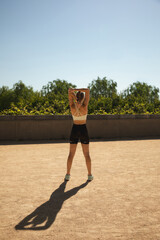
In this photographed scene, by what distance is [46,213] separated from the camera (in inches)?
129

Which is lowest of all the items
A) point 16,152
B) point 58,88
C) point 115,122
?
point 16,152

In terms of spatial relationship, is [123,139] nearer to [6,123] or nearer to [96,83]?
[6,123]

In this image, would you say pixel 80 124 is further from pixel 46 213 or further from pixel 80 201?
pixel 46 213

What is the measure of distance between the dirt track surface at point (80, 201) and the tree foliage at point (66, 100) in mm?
6779

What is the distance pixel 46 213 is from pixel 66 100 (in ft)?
Result: 43.8

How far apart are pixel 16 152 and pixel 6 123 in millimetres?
3086

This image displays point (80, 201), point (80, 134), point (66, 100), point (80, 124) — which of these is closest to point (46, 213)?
point (80, 201)


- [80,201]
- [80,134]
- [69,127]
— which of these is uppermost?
[80,134]

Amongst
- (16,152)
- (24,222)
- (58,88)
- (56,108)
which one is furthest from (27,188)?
(58,88)

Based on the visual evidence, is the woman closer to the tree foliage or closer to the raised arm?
the raised arm

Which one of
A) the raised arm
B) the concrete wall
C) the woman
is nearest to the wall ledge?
the concrete wall

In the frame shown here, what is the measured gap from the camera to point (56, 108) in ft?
44.9

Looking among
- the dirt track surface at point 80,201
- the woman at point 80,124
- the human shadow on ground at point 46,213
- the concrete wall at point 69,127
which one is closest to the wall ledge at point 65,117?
the concrete wall at point 69,127

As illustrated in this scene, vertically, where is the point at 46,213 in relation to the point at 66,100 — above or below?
below
